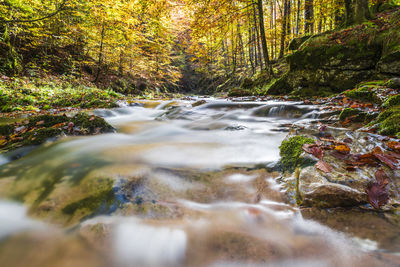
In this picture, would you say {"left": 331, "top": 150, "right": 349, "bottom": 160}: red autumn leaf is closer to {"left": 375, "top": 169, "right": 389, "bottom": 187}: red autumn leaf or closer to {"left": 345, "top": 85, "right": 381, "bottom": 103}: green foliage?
{"left": 375, "top": 169, "right": 389, "bottom": 187}: red autumn leaf

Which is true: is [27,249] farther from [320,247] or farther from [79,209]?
[320,247]

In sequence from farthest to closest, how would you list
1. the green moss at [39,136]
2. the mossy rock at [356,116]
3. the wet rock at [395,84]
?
the wet rock at [395,84] → the mossy rock at [356,116] → the green moss at [39,136]

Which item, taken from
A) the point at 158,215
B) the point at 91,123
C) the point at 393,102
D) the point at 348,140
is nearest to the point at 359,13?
the point at 393,102

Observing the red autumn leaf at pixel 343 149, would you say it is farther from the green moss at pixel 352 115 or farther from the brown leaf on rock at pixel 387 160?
the green moss at pixel 352 115

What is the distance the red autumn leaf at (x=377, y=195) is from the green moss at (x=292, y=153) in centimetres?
43

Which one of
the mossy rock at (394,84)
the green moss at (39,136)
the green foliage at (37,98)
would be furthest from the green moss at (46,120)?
the mossy rock at (394,84)

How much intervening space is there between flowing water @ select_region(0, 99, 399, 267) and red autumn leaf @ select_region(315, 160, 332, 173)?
13.0 inches

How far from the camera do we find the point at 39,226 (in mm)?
1107

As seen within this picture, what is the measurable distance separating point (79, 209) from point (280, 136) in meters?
2.54

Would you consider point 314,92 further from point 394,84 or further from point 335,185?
point 335,185

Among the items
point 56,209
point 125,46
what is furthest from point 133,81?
point 56,209

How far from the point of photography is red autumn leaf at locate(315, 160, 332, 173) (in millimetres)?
1338

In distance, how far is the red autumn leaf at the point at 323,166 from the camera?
Answer: 134 cm

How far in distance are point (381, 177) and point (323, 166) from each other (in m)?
0.34
